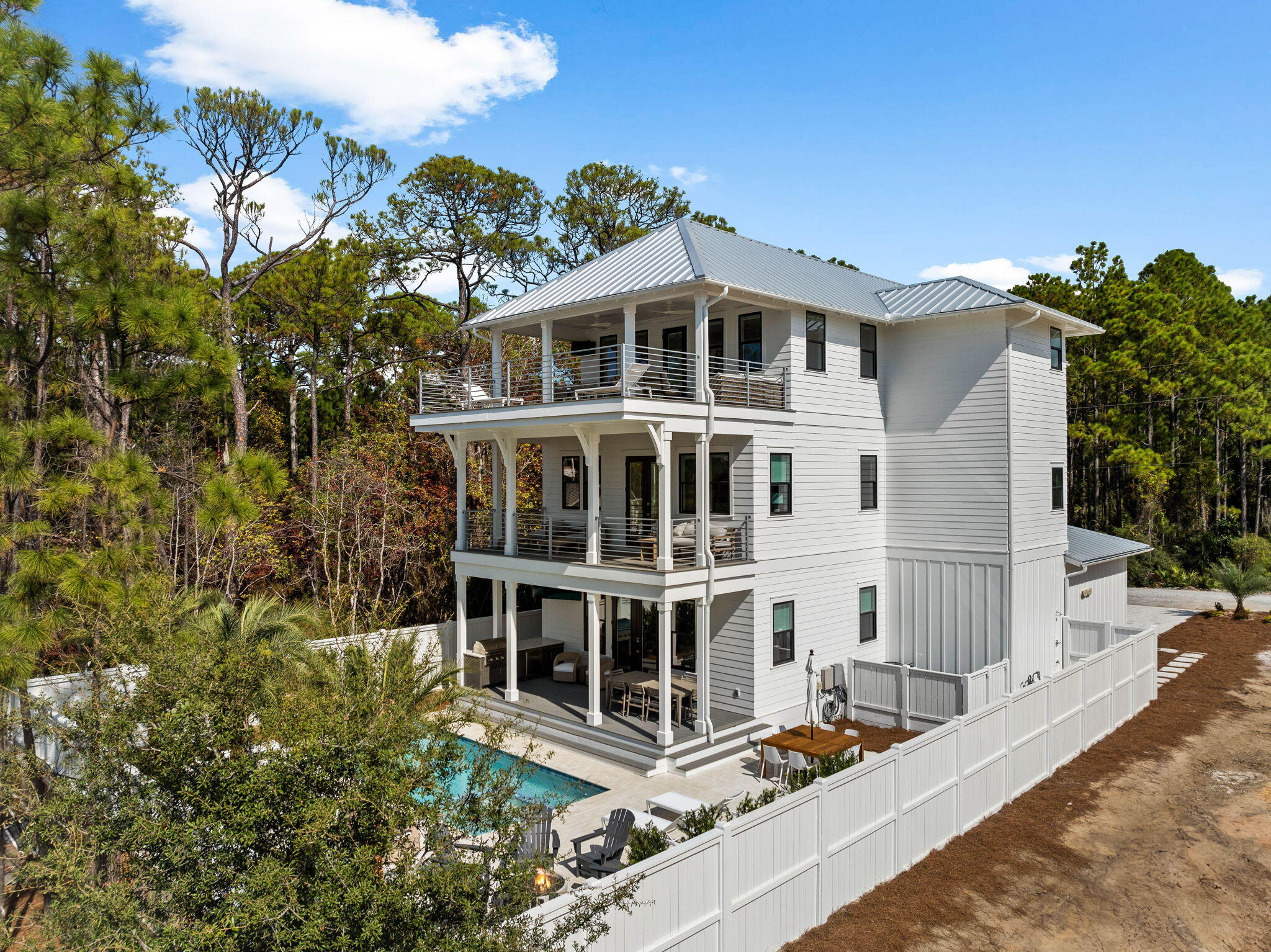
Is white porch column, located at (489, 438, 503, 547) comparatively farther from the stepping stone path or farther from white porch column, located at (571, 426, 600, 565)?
the stepping stone path

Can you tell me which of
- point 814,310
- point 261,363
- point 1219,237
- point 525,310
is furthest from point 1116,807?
point 261,363

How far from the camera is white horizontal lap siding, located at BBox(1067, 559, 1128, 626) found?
20094mm

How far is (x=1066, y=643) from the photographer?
19250 millimetres

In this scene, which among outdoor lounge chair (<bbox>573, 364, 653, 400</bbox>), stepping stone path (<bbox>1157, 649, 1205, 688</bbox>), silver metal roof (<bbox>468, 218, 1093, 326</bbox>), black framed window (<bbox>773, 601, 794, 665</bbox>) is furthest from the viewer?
stepping stone path (<bbox>1157, 649, 1205, 688</bbox>)

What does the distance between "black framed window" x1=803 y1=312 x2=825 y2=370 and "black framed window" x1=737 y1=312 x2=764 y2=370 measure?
91cm

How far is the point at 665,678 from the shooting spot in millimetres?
14219

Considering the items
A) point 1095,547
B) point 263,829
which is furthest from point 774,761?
point 1095,547

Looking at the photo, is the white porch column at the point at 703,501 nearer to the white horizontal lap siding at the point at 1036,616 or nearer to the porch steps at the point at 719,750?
the porch steps at the point at 719,750

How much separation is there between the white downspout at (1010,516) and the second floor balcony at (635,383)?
487cm

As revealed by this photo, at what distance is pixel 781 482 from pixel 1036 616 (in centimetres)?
698

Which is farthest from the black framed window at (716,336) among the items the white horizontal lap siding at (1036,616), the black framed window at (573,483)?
the white horizontal lap siding at (1036,616)

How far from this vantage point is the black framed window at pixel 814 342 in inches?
666

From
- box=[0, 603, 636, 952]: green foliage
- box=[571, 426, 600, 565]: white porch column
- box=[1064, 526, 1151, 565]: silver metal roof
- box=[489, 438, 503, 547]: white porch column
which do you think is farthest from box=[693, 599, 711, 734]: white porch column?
box=[1064, 526, 1151, 565]: silver metal roof

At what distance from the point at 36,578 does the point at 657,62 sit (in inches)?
603
